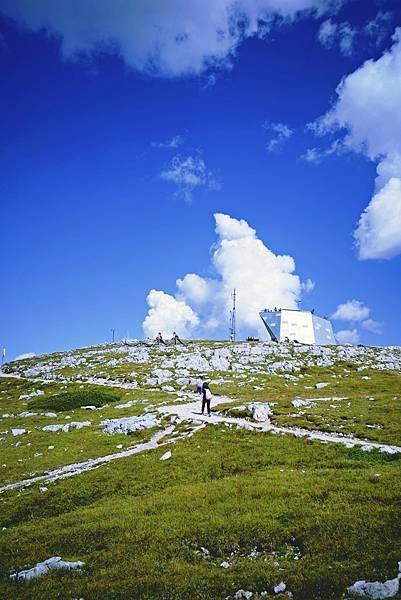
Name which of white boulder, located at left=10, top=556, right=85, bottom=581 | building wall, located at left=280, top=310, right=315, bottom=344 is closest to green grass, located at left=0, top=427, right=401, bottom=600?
white boulder, located at left=10, top=556, right=85, bottom=581

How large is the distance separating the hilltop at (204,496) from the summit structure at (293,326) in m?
75.9

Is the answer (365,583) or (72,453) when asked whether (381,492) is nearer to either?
(365,583)

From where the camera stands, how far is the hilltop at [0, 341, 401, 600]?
614 inches

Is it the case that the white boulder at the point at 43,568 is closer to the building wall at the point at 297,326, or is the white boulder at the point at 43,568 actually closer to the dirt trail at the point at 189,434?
the dirt trail at the point at 189,434

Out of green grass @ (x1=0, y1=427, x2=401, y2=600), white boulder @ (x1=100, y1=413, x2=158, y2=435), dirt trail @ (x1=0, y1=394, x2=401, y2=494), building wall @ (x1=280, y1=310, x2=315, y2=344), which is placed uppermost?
building wall @ (x1=280, y1=310, x2=315, y2=344)

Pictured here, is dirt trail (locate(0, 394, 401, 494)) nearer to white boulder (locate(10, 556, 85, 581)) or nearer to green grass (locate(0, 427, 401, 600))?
green grass (locate(0, 427, 401, 600))

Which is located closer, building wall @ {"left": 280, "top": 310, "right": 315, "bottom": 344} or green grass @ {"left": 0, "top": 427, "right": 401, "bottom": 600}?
green grass @ {"left": 0, "top": 427, "right": 401, "bottom": 600}

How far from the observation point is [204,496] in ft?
76.7

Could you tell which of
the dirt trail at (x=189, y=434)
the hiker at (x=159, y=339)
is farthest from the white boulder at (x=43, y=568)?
the hiker at (x=159, y=339)

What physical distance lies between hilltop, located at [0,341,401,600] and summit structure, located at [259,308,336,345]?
249 feet

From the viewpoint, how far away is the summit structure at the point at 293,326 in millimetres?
134000

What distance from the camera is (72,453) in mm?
36125

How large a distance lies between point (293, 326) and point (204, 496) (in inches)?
4524

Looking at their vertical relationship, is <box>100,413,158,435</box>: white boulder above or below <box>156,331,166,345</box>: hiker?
below
